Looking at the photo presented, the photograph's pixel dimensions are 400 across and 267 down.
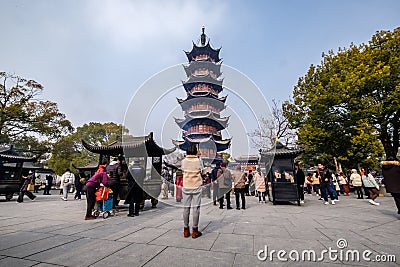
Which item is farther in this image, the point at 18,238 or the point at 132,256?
the point at 18,238

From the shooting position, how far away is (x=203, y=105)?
3347 cm

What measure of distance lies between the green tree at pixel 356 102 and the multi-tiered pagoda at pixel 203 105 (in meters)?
15.8

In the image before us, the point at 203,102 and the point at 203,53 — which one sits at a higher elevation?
the point at 203,53

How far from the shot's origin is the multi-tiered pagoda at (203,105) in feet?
104

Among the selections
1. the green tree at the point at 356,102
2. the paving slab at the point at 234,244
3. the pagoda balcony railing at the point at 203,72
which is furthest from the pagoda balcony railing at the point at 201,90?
the paving slab at the point at 234,244

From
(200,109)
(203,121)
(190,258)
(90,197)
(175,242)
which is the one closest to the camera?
A: (190,258)

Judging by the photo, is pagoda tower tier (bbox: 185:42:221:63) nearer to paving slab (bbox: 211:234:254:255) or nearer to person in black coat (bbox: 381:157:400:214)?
person in black coat (bbox: 381:157:400:214)

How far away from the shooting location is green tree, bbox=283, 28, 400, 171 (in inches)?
559

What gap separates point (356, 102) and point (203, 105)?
847 inches

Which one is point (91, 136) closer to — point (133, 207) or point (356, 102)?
point (133, 207)

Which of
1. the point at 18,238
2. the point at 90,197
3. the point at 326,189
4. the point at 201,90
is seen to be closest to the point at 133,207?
the point at 90,197

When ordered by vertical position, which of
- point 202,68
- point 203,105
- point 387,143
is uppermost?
point 202,68

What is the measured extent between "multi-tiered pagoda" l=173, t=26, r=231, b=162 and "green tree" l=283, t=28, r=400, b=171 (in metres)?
15.8

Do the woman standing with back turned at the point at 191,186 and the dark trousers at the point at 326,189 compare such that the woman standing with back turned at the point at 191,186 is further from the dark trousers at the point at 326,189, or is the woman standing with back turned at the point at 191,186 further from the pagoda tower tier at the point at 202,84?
the pagoda tower tier at the point at 202,84
